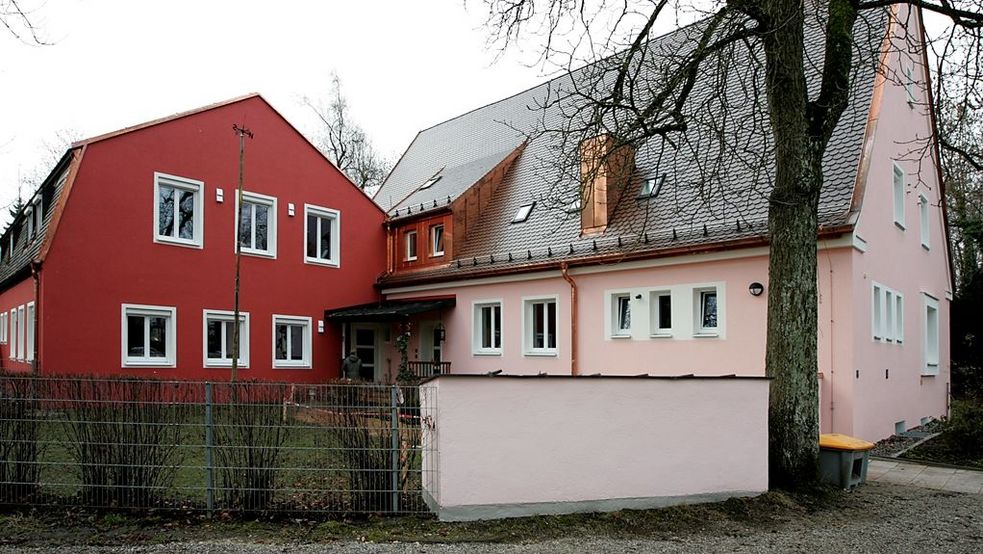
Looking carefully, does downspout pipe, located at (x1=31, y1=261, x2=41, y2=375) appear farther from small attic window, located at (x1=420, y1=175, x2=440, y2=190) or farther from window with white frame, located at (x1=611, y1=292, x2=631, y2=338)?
small attic window, located at (x1=420, y1=175, x2=440, y2=190)

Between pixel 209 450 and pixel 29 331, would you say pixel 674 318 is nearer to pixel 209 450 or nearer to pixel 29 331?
pixel 209 450

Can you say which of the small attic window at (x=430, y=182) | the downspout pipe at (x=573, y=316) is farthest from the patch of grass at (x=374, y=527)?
the small attic window at (x=430, y=182)

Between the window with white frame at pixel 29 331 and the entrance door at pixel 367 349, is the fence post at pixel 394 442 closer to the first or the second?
the window with white frame at pixel 29 331

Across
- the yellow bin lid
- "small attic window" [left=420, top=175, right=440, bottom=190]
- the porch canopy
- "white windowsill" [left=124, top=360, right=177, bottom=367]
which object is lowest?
the yellow bin lid

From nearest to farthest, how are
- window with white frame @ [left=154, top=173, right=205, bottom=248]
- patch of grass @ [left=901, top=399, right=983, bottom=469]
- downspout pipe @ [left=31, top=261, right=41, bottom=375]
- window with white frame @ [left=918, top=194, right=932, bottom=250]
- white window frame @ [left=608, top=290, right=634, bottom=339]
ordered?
1. patch of grass @ [left=901, top=399, right=983, bottom=469]
2. downspout pipe @ [left=31, top=261, right=41, bottom=375]
3. white window frame @ [left=608, top=290, right=634, bottom=339]
4. window with white frame @ [left=154, top=173, right=205, bottom=248]
5. window with white frame @ [left=918, top=194, right=932, bottom=250]

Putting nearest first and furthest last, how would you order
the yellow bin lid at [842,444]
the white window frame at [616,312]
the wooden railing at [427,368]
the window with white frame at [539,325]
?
the yellow bin lid at [842,444] → the white window frame at [616,312] → the window with white frame at [539,325] → the wooden railing at [427,368]

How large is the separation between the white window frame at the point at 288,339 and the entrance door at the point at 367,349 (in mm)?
1857

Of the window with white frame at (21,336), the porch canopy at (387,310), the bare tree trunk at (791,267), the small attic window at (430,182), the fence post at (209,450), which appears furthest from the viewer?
the small attic window at (430,182)

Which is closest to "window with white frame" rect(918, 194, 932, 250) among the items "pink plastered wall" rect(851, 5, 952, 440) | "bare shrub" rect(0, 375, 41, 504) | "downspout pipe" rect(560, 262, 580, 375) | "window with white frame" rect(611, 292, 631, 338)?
"pink plastered wall" rect(851, 5, 952, 440)

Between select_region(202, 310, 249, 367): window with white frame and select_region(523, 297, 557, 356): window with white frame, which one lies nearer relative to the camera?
select_region(523, 297, 557, 356): window with white frame

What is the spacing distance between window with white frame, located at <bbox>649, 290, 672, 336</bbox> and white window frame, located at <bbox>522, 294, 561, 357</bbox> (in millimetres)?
A: 2452

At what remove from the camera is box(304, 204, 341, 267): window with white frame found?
20203 millimetres

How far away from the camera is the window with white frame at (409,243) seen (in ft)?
71.3

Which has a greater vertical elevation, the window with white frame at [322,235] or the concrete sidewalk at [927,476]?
the window with white frame at [322,235]
